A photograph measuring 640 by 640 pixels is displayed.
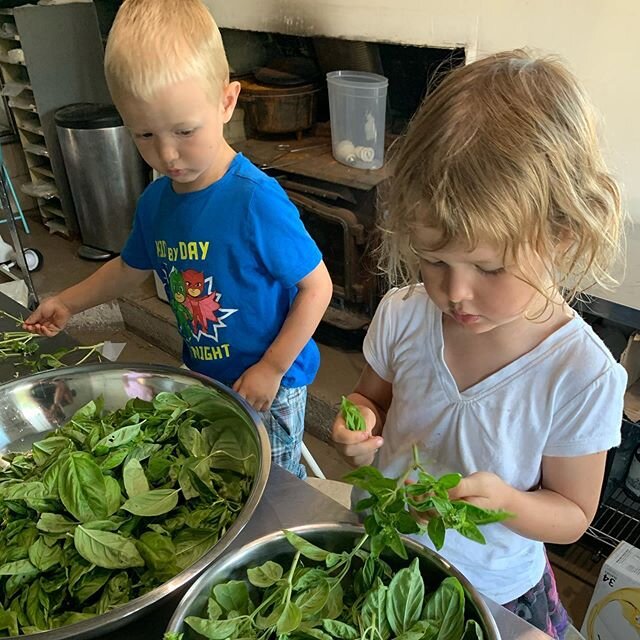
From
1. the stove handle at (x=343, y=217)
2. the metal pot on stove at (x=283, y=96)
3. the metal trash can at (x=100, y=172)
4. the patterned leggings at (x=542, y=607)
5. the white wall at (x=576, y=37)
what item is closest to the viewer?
the patterned leggings at (x=542, y=607)

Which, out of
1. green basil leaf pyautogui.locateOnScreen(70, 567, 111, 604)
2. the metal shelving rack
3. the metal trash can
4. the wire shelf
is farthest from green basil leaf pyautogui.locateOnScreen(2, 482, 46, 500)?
the metal shelving rack

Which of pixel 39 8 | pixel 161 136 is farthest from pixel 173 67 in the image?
pixel 39 8

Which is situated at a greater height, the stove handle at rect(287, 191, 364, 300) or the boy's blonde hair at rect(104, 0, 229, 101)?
the boy's blonde hair at rect(104, 0, 229, 101)

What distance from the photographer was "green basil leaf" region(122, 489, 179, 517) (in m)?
0.74

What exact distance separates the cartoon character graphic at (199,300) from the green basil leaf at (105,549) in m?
0.54

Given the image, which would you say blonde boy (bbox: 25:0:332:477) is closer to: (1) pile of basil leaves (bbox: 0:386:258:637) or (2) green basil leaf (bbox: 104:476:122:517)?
(1) pile of basil leaves (bbox: 0:386:258:637)

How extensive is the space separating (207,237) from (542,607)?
806 millimetres

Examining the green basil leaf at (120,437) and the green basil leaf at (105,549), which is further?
the green basil leaf at (120,437)

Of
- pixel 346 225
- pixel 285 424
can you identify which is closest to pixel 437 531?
pixel 285 424

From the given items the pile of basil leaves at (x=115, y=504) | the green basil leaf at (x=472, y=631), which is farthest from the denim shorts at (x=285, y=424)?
the green basil leaf at (x=472, y=631)

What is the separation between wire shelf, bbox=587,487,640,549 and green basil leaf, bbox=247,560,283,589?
133 centimetres

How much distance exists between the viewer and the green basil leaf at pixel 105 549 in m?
0.69

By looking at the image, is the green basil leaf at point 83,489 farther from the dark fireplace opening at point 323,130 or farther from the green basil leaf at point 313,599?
the dark fireplace opening at point 323,130

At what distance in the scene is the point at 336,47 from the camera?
2.32m
